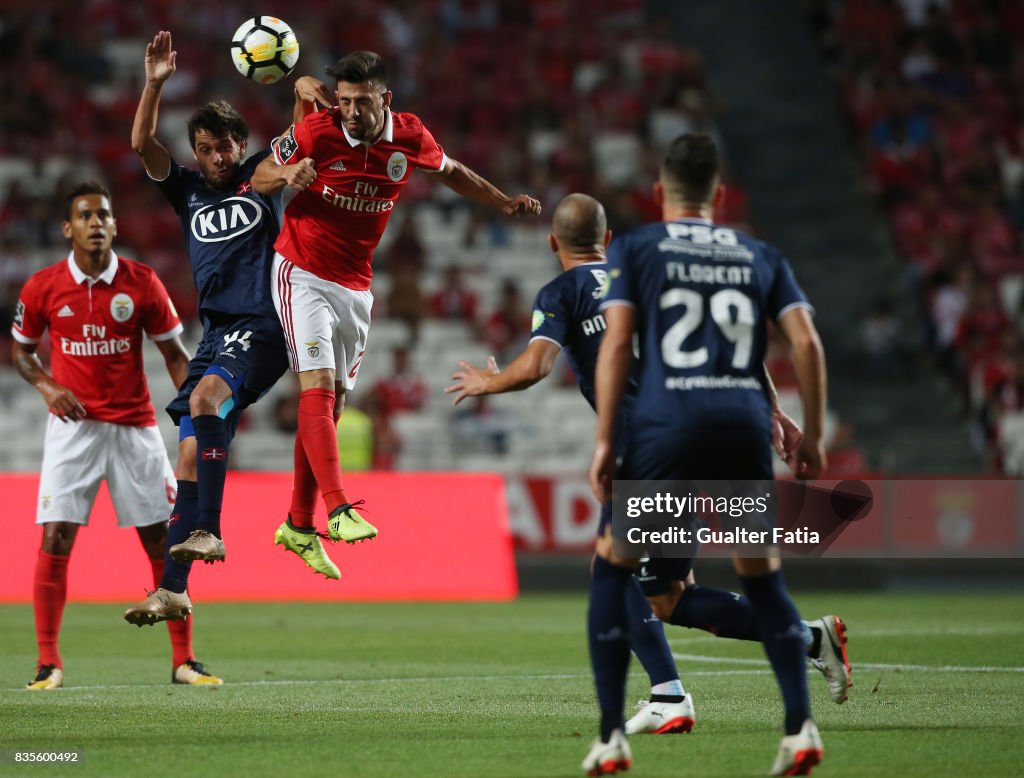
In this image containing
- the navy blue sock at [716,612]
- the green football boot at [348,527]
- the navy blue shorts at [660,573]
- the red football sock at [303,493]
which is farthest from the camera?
the red football sock at [303,493]

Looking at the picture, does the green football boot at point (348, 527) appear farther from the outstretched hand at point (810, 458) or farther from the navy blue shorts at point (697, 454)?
the outstretched hand at point (810, 458)

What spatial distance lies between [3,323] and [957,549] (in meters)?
11.4

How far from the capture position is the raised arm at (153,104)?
8.24 m

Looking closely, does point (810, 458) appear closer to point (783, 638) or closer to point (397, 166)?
point (783, 638)

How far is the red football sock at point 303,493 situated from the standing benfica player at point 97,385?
1399 mm

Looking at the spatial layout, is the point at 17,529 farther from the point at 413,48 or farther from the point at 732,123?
the point at 732,123

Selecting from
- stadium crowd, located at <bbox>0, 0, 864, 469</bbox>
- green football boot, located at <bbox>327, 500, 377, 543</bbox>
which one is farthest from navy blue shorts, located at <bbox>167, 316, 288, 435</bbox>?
stadium crowd, located at <bbox>0, 0, 864, 469</bbox>

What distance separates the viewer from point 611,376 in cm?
574

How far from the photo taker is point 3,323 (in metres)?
19.4

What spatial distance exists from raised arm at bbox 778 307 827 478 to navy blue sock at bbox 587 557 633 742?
2.77ft

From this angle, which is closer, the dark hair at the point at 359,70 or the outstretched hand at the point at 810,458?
the outstretched hand at the point at 810,458

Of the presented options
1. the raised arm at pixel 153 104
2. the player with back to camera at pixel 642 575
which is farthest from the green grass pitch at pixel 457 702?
the raised arm at pixel 153 104

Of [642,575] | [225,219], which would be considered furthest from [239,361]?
[642,575]

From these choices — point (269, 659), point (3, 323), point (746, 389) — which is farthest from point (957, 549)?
point (746, 389)
